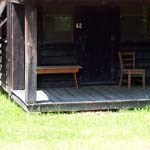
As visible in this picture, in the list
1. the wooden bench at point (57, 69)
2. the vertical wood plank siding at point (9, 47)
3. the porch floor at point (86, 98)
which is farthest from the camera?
the wooden bench at point (57, 69)

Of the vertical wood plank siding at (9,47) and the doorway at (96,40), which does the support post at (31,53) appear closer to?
the vertical wood plank siding at (9,47)

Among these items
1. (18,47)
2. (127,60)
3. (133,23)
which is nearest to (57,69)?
(18,47)

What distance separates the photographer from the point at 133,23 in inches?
567

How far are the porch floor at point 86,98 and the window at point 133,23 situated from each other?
140 centimetres

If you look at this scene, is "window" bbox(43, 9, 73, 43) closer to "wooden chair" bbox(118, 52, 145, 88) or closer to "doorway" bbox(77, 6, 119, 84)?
"doorway" bbox(77, 6, 119, 84)

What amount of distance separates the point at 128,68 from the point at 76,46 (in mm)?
1389

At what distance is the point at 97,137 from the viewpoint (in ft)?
31.0

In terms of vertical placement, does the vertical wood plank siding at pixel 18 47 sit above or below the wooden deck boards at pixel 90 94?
above

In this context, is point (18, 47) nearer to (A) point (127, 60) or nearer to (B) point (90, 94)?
(B) point (90, 94)

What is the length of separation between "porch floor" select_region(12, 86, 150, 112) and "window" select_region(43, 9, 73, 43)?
1.25 metres

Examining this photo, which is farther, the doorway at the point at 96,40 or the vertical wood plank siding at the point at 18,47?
the doorway at the point at 96,40

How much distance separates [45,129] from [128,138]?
151 centimetres

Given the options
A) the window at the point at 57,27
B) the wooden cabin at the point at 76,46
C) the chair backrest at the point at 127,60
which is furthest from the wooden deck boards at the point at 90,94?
the window at the point at 57,27

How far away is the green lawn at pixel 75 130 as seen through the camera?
8.91 meters
